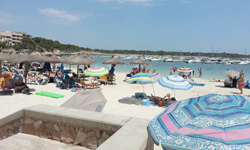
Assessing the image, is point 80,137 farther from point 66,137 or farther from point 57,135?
point 57,135

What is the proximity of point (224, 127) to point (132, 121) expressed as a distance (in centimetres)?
138

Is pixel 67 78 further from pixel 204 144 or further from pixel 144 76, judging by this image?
pixel 204 144

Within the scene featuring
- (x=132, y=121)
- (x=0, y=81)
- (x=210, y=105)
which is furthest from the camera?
(x=0, y=81)

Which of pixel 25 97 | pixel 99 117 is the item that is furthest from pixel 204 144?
pixel 25 97

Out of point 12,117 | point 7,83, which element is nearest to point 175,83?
point 12,117

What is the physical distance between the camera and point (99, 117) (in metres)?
2.85

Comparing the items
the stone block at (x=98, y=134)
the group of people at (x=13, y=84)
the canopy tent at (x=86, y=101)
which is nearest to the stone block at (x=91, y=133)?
the stone block at (x=98, y=134)

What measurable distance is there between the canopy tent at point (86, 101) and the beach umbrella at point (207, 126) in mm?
2748

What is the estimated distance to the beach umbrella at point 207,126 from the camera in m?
1.57

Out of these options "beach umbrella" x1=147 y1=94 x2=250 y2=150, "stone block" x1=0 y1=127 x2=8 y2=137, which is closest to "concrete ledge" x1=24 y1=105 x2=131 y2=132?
"stone block" x1=0 y1=127 x2=8 y2=137

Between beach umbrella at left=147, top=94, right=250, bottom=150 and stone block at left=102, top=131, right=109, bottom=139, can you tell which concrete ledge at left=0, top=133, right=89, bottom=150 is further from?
beach umbrella at left=147, top=94, right=250, bottom=150

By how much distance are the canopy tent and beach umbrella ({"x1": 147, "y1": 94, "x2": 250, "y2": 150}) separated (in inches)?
108

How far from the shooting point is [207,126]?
170 centimetres

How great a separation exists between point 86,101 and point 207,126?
331cm
